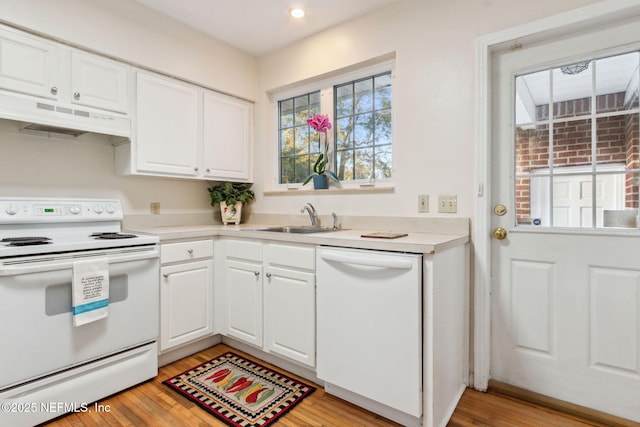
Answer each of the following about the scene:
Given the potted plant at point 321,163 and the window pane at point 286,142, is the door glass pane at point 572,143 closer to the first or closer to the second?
the potted plant at point 321,163

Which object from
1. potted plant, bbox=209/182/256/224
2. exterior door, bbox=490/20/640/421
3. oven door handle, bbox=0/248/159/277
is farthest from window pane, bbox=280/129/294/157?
exterior door, bbox=490/20/640/421

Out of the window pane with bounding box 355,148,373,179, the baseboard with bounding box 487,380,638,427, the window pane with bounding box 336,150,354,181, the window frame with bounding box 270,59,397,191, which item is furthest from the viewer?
the window pane with bounding box 336,150,354,181

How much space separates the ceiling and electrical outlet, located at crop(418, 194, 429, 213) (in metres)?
1.34

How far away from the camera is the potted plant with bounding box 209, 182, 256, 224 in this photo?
2.97 metres

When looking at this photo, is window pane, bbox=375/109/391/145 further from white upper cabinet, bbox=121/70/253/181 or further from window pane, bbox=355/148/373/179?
white upper cabinet, bbox=121/70/253/181

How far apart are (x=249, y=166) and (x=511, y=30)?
221 cm

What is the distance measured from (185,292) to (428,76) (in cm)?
213

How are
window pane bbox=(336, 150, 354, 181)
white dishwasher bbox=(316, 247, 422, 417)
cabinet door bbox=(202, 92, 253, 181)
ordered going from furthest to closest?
cabinet door bbox=(202, 92, 253, 181), window pane bbox=(336, 150, 354, 181), white dishwasher bbox=(316, 247, 422, 417)

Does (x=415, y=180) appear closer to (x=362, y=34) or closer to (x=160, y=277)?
(x=362, y=34)

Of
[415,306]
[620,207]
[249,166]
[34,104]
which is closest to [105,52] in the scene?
[34,104]

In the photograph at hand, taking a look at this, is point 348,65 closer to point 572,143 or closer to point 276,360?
point 572,143

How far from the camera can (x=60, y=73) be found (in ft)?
6.54

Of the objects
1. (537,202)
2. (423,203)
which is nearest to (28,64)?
(423,203)

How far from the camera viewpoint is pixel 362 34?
2.45 meters
